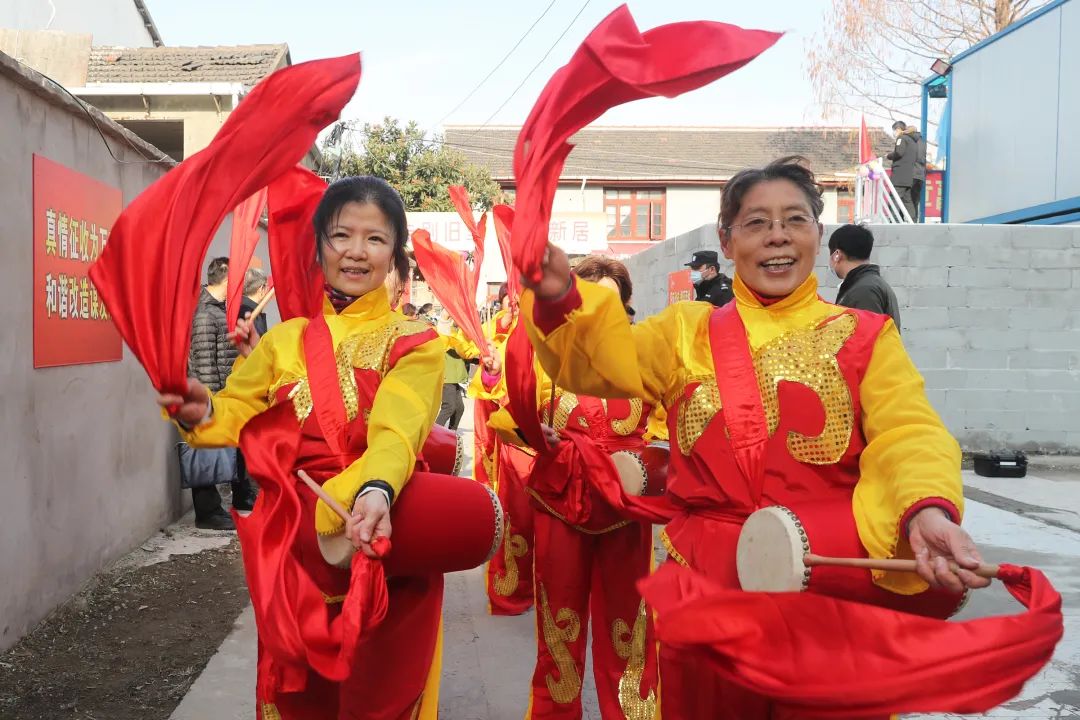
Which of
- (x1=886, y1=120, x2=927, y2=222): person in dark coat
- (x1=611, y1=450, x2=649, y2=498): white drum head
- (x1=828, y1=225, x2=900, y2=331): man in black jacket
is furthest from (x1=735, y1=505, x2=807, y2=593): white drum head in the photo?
(x1=886, y1=120, x2=927, y2=222): person in dark coat

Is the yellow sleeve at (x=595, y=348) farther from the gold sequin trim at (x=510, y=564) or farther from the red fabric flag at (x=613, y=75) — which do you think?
the gold sequin trim at (x=510, y=564)

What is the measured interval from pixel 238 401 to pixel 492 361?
2.72 meters

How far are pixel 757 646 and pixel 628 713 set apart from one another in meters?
1.91

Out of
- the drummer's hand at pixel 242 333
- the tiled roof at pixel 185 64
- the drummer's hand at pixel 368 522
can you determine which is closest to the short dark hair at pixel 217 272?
the drummer's hand at pixel 242 333

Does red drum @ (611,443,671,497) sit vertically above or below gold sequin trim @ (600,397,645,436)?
below

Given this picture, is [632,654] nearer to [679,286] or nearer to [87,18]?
[679,286]

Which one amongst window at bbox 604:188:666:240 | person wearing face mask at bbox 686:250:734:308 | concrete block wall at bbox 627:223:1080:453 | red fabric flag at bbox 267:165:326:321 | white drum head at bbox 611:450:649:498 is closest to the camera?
red fabric flag at bbox 267:165:326:321

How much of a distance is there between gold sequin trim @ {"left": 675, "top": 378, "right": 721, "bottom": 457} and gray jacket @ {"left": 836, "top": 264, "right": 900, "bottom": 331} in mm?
3856

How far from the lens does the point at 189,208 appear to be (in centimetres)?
224

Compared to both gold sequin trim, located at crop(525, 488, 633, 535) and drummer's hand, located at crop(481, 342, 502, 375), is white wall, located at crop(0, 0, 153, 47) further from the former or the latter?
gold sequin trim, located at crop(525, 488, 633, 535)

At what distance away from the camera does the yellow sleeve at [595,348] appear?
180 cm

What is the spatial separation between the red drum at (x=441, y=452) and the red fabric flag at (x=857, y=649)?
146cm

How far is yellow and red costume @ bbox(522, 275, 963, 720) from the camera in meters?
1.80

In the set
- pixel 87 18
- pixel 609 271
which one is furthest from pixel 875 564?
pixel 87 18
